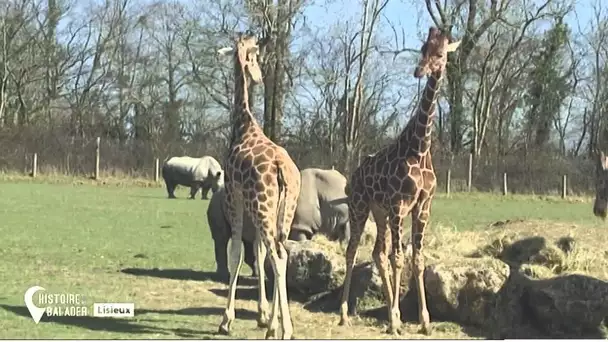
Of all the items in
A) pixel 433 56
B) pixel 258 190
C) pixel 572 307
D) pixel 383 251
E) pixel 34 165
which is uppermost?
pixel 433 56

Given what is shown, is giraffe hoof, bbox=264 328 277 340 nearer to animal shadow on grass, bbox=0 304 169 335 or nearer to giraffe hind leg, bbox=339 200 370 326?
animal shadow on grass, bbox=0 304 169 335

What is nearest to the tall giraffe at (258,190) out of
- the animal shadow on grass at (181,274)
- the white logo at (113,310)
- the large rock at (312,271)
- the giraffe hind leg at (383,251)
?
the giraffe hind leg at (383,251)

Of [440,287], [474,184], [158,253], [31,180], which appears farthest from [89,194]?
[440,287]

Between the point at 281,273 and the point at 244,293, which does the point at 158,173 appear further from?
the point at 281,273

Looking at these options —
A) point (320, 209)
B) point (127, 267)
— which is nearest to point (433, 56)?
point (320, 209)

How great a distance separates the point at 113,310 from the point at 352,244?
2.79 m

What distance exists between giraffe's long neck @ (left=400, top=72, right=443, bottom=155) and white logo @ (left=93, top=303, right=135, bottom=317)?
12.0 ft

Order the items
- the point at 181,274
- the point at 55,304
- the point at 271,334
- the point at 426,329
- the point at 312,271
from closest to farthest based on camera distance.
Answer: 1. the point at 271,334
2. the point at 426,329
3. the point at 55,304
4. the point at 312,271
5. the point at 181,274

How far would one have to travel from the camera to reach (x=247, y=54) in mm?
9828

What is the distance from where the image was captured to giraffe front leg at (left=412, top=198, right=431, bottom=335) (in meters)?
9.51

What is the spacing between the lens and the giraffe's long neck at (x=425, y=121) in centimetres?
951

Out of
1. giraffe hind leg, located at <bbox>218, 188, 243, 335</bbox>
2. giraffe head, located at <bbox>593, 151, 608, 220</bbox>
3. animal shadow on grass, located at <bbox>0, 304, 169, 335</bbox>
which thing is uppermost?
giraffe head, located at <bbox>593, 151, 608, 220</bbox>

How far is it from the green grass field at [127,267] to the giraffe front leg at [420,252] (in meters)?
0.21

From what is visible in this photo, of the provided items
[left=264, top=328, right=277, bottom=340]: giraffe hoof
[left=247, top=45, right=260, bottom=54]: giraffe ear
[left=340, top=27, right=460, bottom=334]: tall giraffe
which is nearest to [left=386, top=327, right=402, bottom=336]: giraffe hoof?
[left=340, top=27, right=460, bottom=334]: tall giraffe
